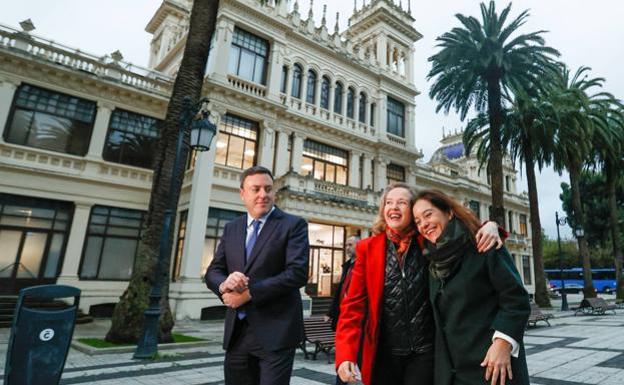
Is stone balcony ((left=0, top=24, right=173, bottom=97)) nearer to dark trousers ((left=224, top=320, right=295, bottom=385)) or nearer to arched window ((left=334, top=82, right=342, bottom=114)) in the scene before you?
arched window ((left=334, top=82, right=342, bottom=114))

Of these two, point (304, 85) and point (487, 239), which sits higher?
point (304, 85)

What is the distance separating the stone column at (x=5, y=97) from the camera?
46.6ft

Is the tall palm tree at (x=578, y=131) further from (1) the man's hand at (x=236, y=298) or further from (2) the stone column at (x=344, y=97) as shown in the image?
(1) the man's hand at (x=236, y=298)

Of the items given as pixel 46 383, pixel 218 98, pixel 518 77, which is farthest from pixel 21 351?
pixel 518 77

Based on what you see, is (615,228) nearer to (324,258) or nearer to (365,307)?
(324,258)

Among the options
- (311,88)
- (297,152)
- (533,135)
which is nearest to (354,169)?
(297,152)

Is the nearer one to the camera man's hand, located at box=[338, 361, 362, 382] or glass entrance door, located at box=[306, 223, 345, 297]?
Answer: man's hand, located at box=[338, 361, 362, 382]

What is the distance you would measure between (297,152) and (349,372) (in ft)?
58.4

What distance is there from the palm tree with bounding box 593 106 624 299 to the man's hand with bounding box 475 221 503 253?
31162 millimetres

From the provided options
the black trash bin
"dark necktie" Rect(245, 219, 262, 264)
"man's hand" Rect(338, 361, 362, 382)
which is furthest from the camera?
the black trash bin

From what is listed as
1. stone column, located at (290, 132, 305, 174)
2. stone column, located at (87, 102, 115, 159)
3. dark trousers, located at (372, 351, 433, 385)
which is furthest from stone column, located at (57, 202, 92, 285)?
dark trousers, located at (372, 351, 433, 385)

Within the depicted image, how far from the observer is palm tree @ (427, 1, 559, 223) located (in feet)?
65.8

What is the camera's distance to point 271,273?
275 centimetres

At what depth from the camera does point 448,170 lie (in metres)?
36.5
